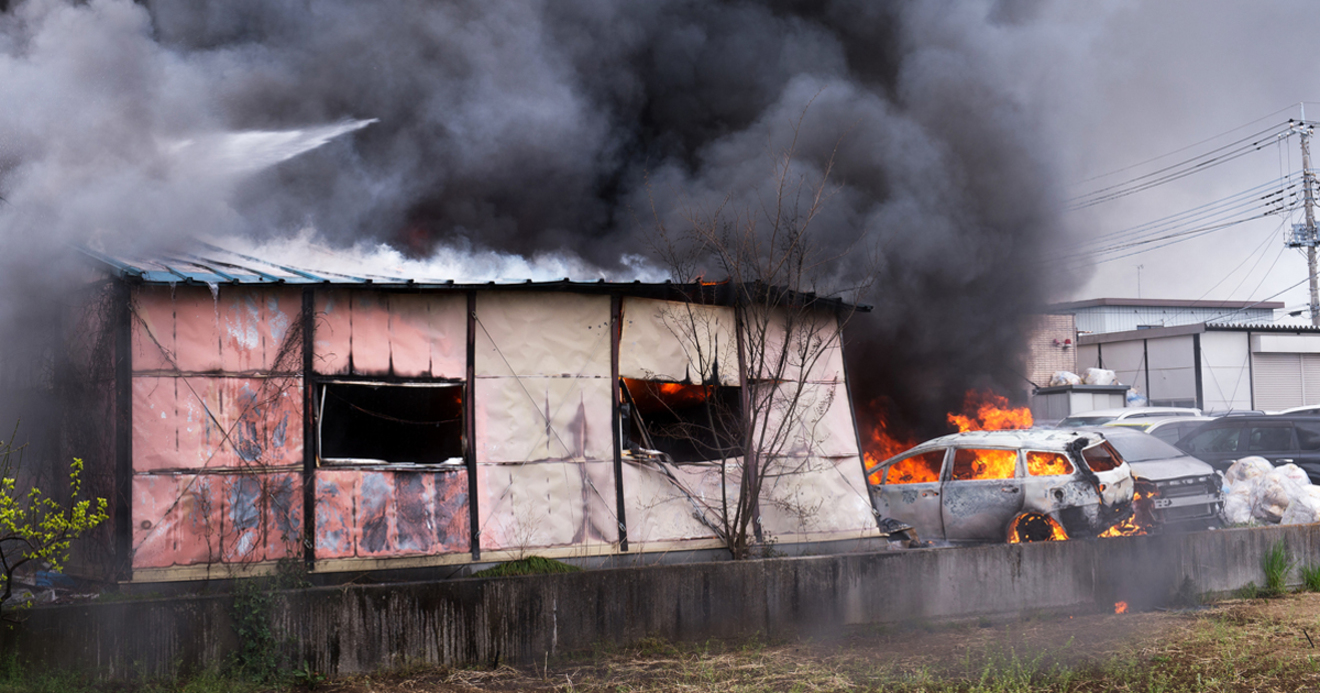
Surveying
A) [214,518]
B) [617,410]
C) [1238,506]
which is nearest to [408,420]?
[214,518]

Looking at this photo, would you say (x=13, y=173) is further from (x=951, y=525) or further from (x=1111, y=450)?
(x=1111, y=450)

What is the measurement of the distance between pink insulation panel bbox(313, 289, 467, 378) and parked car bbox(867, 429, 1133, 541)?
5.02m

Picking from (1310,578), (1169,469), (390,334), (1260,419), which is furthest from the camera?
(1260,419)

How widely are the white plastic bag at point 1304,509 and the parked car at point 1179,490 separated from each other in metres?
0.98

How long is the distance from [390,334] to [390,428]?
12.2 ft

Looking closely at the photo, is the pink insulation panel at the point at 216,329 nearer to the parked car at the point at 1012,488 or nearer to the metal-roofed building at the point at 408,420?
the metal-roofed building at the point at 408,420

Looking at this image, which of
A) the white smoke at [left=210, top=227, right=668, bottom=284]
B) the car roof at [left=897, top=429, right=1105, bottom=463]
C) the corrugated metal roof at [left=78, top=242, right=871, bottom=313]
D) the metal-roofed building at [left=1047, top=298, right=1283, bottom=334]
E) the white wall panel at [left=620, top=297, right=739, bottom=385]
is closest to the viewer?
the corrugated metal roof at [left=78, top=242, right=871, bottom=313]

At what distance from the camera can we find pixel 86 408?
733cm

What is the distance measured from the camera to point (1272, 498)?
10.5 m

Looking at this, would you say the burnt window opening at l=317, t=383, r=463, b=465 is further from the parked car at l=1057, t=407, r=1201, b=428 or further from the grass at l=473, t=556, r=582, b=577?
the parked car at l=1057, t=407, r=1201, b=428

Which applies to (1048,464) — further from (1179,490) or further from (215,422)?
(215,422)

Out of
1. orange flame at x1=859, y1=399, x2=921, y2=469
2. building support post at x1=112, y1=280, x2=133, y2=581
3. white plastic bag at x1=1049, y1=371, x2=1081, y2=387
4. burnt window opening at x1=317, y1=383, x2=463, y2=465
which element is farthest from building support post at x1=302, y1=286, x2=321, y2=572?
white plastic bag at x1=1049, y1=371, x2=1081, y2=387

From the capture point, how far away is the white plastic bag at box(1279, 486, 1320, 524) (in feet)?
34.0

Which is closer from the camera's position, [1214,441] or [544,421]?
[544,421]
